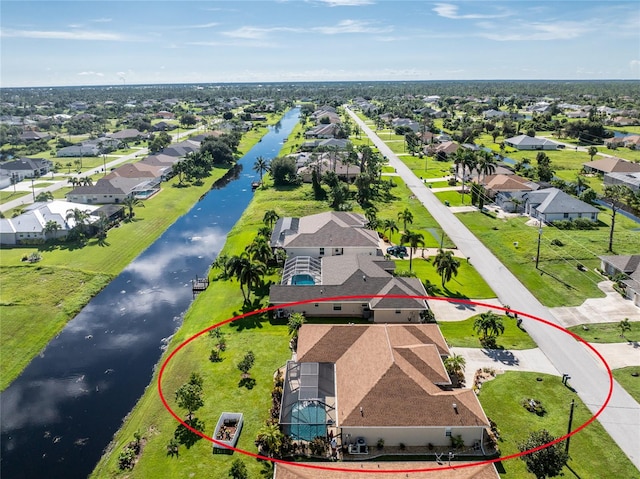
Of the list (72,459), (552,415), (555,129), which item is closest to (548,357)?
(552,415)

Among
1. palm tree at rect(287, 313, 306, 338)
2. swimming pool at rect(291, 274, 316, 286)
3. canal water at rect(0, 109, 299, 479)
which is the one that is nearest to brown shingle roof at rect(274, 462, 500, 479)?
canal water at rect(0, 109, 299, 479)

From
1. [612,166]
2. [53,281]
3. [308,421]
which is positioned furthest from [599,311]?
[612,166]

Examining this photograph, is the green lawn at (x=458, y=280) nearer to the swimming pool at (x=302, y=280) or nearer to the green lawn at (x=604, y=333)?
the green lawn at (x=604, y=333)

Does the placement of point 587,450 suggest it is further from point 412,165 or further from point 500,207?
point 412,165

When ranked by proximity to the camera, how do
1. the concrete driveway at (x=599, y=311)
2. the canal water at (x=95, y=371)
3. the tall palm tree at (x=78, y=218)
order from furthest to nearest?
the tall palm tree at (x=78, y=218) → the concrete driveway at (x=599, y=311) → the canal water at (x=95, y=371)

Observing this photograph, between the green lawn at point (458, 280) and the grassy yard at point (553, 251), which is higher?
the grassy yard at point (553, 251)

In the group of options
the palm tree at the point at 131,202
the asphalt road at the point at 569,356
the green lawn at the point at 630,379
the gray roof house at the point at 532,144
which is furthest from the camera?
the gray roof house at the point at 532,144

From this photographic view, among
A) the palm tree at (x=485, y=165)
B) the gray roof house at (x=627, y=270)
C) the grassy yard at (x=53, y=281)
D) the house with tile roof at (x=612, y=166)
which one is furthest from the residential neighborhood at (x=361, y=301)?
the palm tree at (x=485, y=165)
